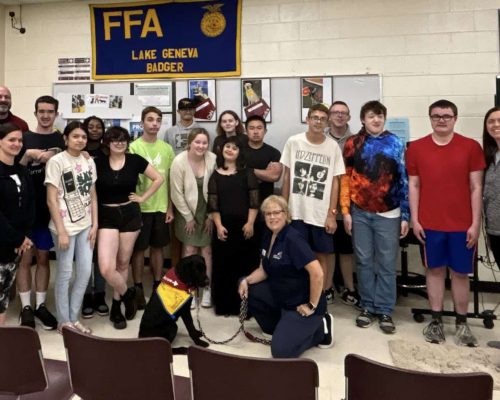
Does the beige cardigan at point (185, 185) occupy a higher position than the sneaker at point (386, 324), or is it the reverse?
the beige cardigan at point (185, 185)

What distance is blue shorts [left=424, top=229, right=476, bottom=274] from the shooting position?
104 inches

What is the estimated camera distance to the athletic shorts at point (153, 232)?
3206 millimetres

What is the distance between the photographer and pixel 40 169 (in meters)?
2.82

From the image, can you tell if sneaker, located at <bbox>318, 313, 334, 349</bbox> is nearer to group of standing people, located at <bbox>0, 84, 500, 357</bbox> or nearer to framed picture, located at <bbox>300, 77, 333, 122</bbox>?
group of standing people, located at <bbox>0, 84, 500, 357</bbox>

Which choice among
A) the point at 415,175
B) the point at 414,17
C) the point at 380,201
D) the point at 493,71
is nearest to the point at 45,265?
the point at 380,201

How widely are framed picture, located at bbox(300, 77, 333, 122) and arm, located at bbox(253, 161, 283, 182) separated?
3.12 ft

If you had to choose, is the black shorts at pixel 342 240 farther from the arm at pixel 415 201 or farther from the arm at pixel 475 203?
the arm at pixel 475 203

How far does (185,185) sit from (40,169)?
3.26ft

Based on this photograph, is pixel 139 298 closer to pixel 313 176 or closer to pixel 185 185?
pixel 185 185

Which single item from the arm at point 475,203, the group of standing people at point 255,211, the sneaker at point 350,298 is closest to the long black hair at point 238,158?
the group of standing people at point 255,211

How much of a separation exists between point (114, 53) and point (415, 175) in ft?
10.7

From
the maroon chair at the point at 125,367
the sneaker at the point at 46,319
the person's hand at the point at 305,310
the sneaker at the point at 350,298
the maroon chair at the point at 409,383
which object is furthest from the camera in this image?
Answer: the sneaker at the point at 350,298

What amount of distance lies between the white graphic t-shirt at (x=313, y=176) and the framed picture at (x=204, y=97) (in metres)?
1.46

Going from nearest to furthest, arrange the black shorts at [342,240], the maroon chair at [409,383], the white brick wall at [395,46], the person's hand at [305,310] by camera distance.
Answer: the maroon chair at [409,383], the person's hand at [305,310], the black shorts at [342,240], the white brick wall at [395,46]
